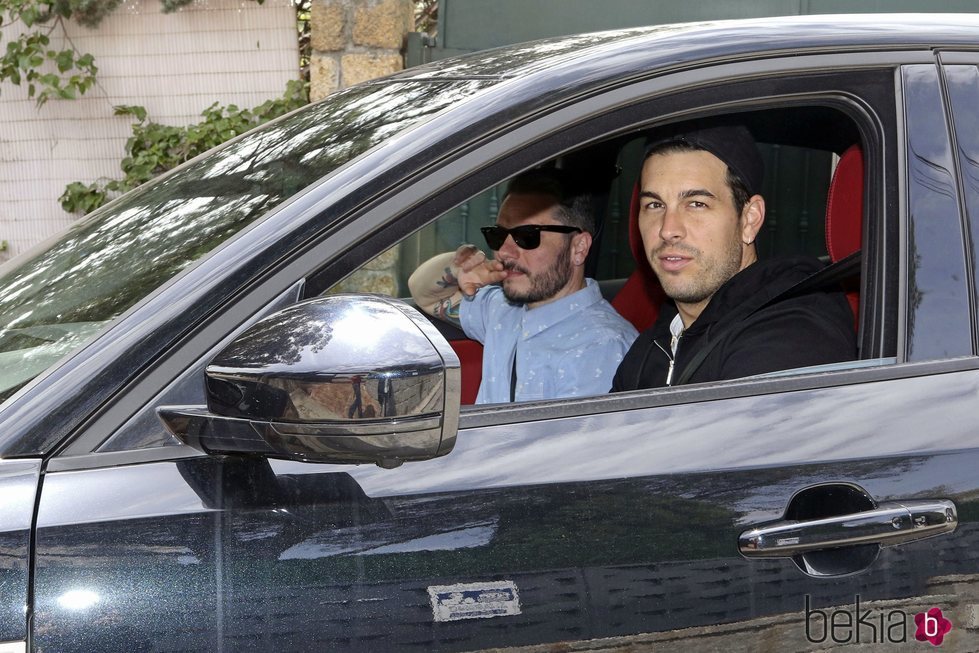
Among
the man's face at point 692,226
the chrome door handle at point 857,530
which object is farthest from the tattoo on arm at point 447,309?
the chrome door handle at point 857,530

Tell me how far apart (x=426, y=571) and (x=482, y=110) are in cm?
64

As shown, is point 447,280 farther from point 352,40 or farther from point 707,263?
point 352,40

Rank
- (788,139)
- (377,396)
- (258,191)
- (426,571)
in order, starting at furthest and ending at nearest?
(788,139) < (258,191) < (426,571) < (377,396)

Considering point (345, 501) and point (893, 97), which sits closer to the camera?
point (345, 501)

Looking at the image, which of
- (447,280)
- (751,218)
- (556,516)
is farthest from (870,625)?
(447,280)

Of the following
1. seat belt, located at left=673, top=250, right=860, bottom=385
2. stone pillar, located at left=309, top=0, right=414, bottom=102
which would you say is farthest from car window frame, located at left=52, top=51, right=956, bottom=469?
stone pillar, located at left=309, top=0, right=414, bottom=102

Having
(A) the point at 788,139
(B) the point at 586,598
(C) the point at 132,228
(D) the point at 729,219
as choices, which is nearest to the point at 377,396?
(B) the point at 586,598

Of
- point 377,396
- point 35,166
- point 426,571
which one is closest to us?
point 377,396

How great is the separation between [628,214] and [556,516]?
1554mm

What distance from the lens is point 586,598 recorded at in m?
1.45

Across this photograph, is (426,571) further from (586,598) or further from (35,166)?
(35,166)

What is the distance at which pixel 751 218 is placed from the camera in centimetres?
244

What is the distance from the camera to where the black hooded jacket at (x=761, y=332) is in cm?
190

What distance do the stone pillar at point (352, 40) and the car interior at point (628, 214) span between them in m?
2.30
